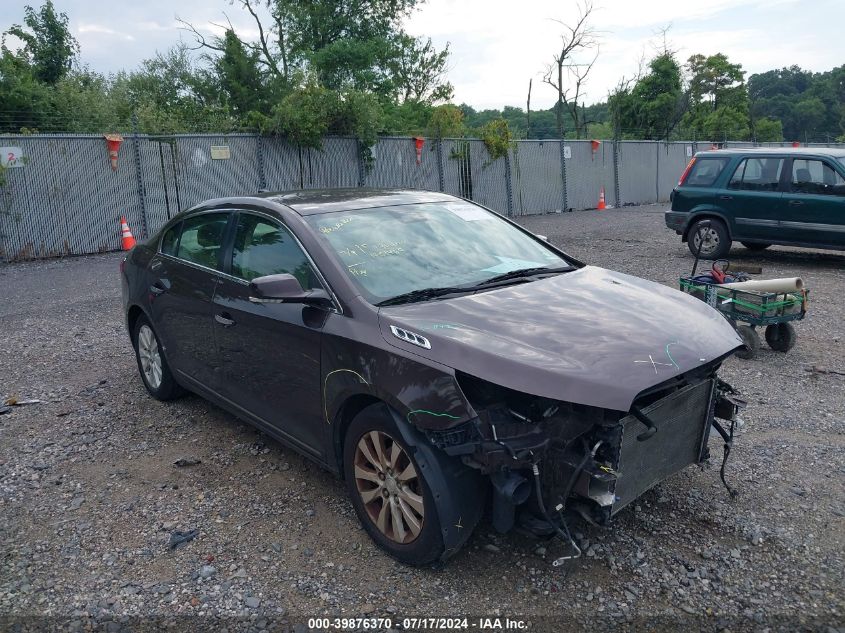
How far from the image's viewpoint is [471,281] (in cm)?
376

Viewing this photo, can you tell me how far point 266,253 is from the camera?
409 cm

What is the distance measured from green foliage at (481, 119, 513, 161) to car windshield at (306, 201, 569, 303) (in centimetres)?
1684

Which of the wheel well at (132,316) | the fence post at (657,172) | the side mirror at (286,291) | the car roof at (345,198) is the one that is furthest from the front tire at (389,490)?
the fence post at (657,172)

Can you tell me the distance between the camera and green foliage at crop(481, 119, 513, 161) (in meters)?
20.7

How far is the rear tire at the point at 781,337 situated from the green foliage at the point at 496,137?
15.2 metres

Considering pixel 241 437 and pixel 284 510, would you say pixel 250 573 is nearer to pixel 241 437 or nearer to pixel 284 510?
pixel 284 510

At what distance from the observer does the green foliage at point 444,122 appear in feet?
64.8

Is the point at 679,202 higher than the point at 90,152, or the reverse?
the point at 90,152

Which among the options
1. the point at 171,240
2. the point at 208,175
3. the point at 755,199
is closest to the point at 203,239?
the point at 171,240

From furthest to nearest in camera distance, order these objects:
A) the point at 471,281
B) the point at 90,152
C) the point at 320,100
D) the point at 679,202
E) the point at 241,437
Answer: the point at 320,100
the point at 90,152
the point at 679,202
the point at 241,437
the point at 471,281

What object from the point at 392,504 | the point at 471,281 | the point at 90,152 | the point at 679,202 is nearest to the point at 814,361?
the point at 471,281

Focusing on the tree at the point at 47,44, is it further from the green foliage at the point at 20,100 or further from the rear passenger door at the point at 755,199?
the rear passenger door at the point at 755,199

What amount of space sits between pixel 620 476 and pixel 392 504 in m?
1.05

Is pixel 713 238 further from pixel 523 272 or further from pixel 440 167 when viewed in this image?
pixel 440 167
